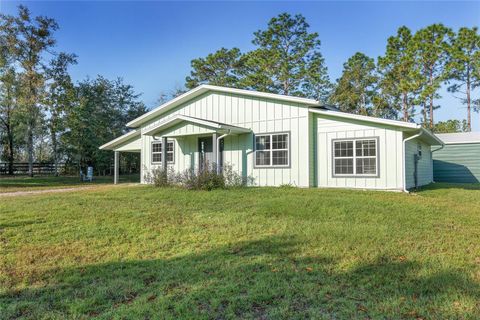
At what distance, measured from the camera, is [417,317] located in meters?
2.70

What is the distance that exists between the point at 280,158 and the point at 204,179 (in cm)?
314

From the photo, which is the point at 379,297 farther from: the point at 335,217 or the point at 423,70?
the point at 423,70

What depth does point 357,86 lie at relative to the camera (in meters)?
30.0

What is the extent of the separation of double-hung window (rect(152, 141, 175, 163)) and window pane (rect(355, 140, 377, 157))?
8429mm

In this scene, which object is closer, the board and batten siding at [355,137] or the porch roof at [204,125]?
the board and batten siding at [355,137]

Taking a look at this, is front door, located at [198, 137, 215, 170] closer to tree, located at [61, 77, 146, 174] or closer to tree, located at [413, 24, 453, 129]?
tree, located at [61, 77, 146, 174]

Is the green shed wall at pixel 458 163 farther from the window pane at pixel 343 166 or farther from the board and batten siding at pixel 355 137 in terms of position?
the window pane at pixel 343 166

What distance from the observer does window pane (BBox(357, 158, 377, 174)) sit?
1098cm

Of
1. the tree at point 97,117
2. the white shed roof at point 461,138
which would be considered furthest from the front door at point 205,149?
the tree at point 97,117

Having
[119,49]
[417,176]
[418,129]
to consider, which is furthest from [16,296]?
[417,176]

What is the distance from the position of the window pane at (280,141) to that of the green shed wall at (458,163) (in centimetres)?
1135

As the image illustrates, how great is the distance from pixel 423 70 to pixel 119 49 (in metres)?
23.4

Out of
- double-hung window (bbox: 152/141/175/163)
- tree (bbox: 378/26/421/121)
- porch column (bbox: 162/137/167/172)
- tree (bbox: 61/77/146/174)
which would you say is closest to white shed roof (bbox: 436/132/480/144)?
tree (bbox: 378/26/421/121)

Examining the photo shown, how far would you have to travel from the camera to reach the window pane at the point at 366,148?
10992 millimetres
